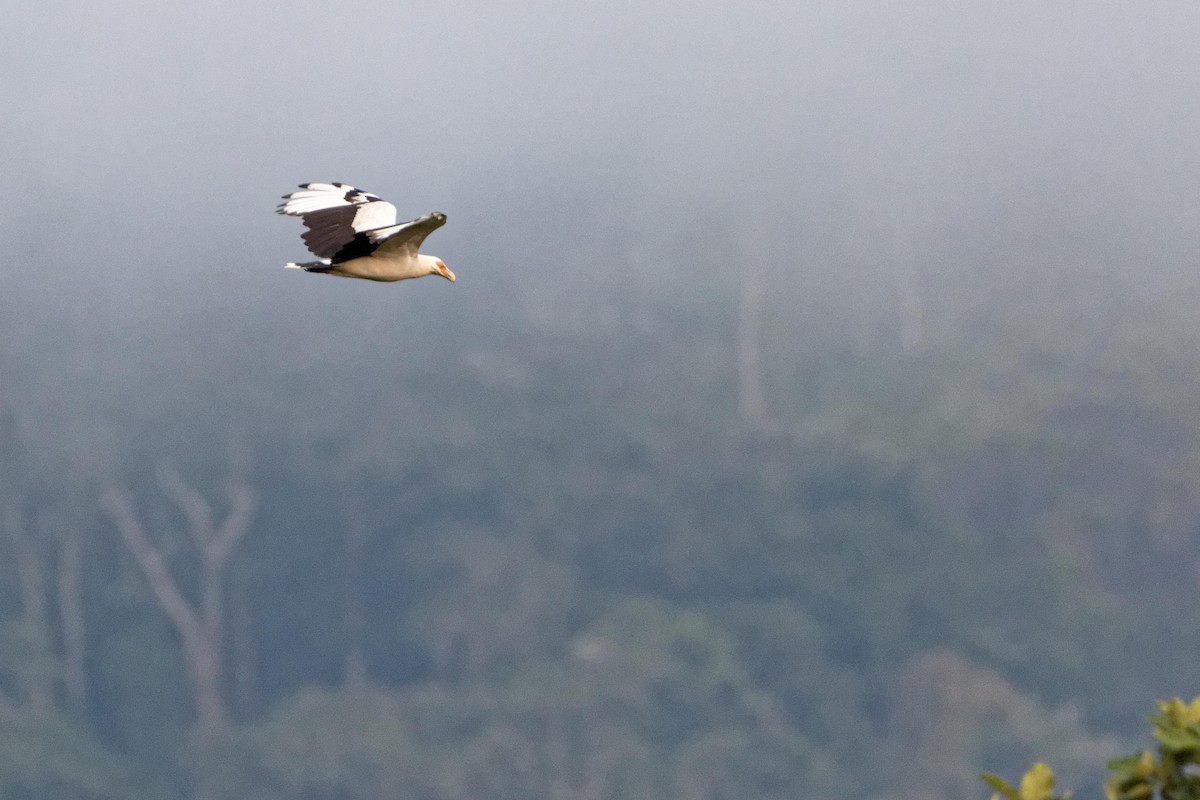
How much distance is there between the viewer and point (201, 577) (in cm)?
9812

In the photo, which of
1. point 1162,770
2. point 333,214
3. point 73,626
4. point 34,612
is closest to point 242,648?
point 73,626

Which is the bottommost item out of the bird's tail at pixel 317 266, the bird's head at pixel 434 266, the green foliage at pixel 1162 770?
the green foliage at pixel 1162 770

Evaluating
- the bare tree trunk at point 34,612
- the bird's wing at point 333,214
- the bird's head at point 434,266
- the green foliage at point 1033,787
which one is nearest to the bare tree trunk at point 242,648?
the bare tree trunk at point 34,612

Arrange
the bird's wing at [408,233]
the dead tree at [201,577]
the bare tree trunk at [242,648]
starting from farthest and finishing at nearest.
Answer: the bare tree trunk at [242,648], the dead tree at [201,577], the bird's wing at [408,233]

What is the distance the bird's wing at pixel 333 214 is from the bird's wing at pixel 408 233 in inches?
13.7

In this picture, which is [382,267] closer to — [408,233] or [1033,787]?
[408,233]

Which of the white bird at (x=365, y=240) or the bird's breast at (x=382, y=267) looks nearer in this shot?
the white bird at (x=365, y=240)

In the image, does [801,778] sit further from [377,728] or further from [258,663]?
[258,663]

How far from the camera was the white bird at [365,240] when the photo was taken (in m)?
19.4

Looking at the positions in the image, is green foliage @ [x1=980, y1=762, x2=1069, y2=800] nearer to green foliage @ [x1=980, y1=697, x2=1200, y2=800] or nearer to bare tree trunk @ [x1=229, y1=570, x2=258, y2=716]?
green foliage @ [x1=980, y1=697, x2=1200, y2=800]

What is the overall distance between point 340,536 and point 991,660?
88.1 feet

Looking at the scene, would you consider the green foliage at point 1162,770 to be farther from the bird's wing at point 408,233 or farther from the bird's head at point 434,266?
the bird's head at point 434,266

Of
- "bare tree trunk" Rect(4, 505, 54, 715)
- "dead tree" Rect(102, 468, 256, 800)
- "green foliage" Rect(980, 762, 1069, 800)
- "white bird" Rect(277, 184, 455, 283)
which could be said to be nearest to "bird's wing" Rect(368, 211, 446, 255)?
"white bird" Rect(277, 184, 455, 283)

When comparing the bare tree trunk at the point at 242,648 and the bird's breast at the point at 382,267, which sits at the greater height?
the bare tree trunk at the point at 242,648
